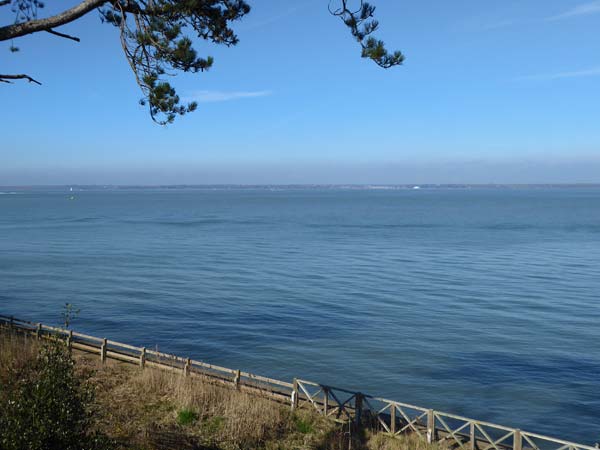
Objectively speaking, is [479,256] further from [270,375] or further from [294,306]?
[270,375]

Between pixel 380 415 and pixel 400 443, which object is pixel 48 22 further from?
pixel 380 415

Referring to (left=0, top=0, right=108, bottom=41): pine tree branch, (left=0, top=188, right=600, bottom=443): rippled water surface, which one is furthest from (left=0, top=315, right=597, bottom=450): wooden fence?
(left=0, top=0, right=108, bottom=41): pine tree branch

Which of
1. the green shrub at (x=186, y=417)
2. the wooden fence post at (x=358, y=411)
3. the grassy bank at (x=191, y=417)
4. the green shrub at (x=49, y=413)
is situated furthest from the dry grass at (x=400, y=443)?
the green shrub at (x=49, y=413)

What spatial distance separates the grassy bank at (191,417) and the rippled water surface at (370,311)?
819cm

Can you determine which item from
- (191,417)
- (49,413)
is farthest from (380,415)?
(49,413)

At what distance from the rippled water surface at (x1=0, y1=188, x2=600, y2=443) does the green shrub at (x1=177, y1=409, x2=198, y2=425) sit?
10.1m

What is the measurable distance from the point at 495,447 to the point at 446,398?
879 centimetres

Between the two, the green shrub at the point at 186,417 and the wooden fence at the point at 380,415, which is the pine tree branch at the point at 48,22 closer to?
the wooden fence at the point at 380,415

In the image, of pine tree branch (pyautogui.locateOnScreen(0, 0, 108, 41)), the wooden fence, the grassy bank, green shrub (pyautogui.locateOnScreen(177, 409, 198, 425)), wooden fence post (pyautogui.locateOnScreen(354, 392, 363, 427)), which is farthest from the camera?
wooden fence post (pyautogui.locateOnScreen(354, 392, 363, 427))

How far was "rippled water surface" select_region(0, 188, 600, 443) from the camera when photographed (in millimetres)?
28641

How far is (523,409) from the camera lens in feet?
85.1

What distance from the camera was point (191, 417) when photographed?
752 inches

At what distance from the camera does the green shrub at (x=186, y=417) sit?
18.8 m

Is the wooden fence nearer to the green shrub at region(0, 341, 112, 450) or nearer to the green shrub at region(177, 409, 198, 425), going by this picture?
the green shrub at region(177, 409, 198, 425)
